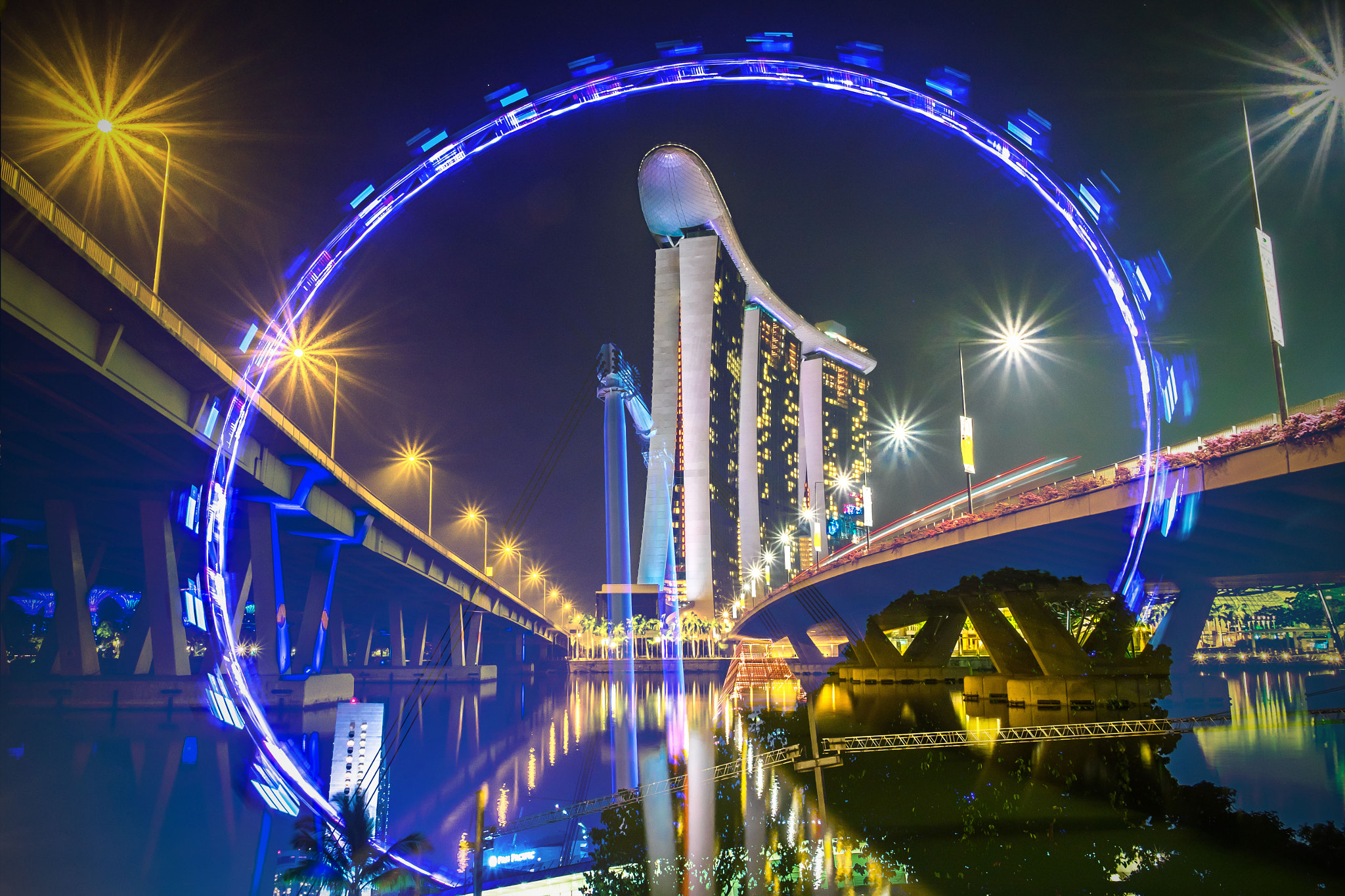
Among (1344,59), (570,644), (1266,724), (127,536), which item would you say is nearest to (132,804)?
(127,536)

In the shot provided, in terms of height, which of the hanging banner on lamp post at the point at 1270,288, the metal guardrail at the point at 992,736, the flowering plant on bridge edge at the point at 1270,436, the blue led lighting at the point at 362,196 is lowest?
the metal guardrail at the point at 992,736

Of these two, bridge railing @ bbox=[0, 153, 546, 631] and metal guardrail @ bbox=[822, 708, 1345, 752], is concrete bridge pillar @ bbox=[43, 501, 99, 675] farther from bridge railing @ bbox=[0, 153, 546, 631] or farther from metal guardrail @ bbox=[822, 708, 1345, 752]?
metal guardrail @ bbox=[822, 708, 1345, 752]

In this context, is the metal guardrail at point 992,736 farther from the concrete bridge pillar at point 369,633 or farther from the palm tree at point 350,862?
the concrete bridge pillar at point 369,633

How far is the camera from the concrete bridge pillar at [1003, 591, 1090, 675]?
31.9 m

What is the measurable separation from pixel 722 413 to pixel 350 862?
427 ft

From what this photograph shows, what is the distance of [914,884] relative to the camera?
14.4 m

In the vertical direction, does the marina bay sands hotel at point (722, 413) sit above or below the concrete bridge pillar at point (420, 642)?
above

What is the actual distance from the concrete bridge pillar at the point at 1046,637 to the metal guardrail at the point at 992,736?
3380 mm

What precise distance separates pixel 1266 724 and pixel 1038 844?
97.7 ft

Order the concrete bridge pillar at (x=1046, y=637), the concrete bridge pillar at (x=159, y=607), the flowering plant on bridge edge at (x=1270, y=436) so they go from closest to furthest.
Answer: the flowering plant on bridge edge at (x=1270, y=436) < the concrete bridge pillar at (x=1046, y=637) < the concrete bridge pillar at (x=159, y=607)

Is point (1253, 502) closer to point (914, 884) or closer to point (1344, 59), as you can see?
point (1344, 59)

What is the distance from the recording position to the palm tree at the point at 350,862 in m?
18.1

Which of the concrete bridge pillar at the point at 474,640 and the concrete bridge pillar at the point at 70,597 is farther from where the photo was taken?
the concrete bridge pillar at the point at 474,640

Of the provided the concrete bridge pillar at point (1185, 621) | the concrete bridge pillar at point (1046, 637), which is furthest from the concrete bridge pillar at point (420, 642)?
the concrete bridge pillar at point (1185, 621)
